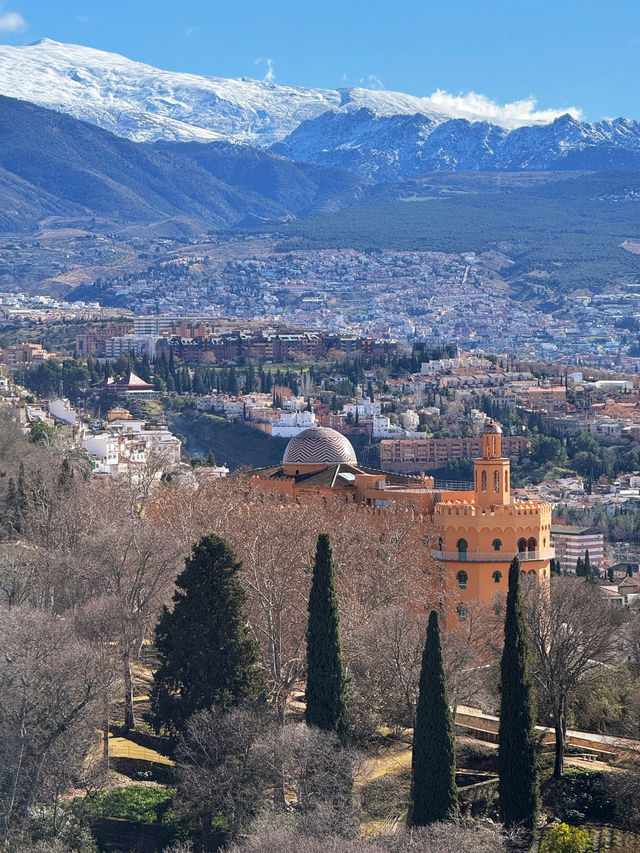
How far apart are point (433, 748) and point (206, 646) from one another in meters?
6.08

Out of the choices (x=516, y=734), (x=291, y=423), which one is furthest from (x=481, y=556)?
(x=291, y=423)

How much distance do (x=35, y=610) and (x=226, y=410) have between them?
11819 cm

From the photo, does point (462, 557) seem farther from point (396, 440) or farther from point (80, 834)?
point (396, 440)

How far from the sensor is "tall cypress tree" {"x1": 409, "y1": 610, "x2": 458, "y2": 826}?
3791cm

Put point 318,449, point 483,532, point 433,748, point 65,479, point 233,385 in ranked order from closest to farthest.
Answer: point 433,748 → point 483,532 → point 65,479 → point 318,449 → point 233,385

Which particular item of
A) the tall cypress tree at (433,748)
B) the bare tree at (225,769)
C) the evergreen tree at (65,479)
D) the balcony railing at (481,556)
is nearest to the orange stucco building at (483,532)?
the balcony railing at (481,556)

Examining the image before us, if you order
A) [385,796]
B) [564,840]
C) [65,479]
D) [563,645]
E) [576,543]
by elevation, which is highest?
[65,479]

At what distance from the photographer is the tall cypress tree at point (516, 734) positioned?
38344 millimetres

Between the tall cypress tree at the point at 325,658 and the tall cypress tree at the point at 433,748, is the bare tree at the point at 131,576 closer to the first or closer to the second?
the tall cypress tree at the point at 325,658

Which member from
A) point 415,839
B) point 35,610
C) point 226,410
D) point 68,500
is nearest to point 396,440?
point 226,410

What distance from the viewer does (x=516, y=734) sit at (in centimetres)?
3862

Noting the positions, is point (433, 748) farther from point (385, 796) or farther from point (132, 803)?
point (132, 803)

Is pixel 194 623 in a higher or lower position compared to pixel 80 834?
higher

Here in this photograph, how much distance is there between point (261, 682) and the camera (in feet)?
138
